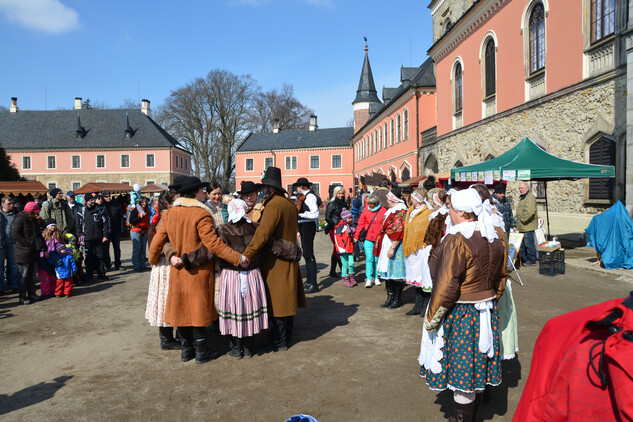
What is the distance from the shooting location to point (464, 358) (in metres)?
3.06

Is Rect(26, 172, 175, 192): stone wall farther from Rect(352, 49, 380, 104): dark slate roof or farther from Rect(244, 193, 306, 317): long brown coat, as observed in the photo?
Rect(244, 193, 306, 317): long brown coat

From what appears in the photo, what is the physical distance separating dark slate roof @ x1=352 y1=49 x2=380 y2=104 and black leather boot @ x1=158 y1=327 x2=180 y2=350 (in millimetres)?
55779

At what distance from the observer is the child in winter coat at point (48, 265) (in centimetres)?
788

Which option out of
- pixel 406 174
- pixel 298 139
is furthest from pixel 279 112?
pixel 406 174

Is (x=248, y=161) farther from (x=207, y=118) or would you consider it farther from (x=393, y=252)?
(x=393, y=252)

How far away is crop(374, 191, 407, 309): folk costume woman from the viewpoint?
6.52 m

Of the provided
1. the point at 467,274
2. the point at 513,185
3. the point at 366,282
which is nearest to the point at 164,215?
the point at 467,274

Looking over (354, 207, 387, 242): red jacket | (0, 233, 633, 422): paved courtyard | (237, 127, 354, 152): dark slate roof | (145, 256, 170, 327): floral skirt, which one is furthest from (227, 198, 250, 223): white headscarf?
(237, 127, 354, 152): dark slate roof

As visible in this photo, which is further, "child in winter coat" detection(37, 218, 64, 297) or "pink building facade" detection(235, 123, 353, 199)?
"pink building facade" detection(235, 123, 353, 199)

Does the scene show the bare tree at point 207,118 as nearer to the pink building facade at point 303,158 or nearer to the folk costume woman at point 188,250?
the pink building facade at point 303,158

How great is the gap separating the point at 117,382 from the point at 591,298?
6876mm

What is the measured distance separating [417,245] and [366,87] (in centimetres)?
5575

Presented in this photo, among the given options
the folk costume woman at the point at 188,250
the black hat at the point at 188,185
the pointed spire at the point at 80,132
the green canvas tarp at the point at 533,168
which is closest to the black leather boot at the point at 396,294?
the folk costume woman at the point at 188,250

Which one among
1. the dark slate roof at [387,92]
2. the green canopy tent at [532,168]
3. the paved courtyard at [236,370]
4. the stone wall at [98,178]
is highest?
the dark slate roof at [387,92]
